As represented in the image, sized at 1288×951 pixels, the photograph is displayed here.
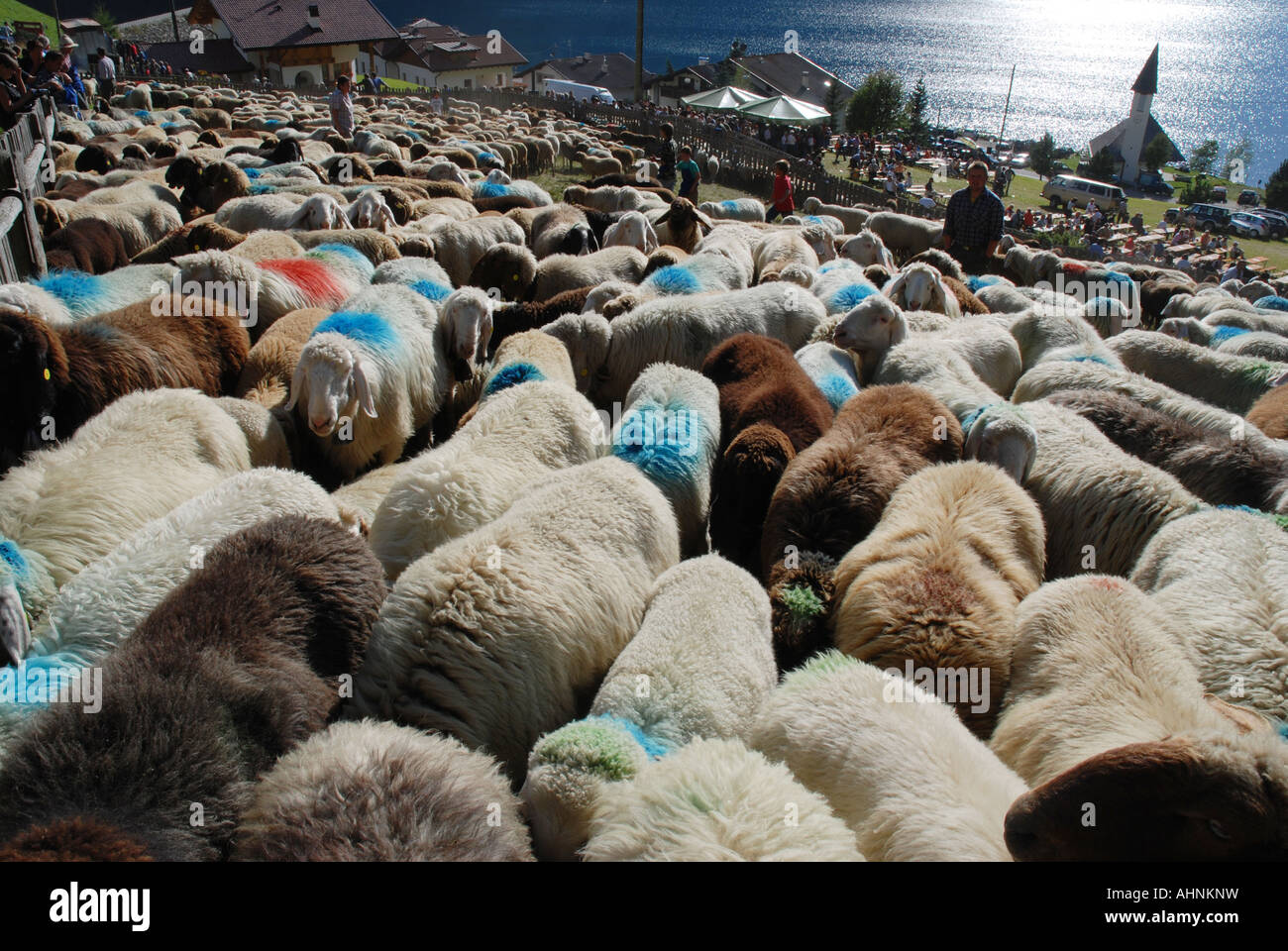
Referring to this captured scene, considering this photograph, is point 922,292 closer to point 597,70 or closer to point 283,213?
point 283,213

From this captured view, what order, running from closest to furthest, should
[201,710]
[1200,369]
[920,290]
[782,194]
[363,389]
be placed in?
[201,710]
[363,389]
[1200,369]
[920,290]
[782,194]

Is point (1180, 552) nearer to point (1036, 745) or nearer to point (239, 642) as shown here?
point (1036, 745)

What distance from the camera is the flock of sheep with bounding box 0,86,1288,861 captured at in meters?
2.16

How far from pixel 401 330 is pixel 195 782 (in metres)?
4.03

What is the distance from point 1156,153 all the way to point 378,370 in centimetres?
7733

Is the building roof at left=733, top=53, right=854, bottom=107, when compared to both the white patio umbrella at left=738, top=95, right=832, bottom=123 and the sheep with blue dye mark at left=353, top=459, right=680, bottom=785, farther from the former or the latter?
the sheep with blue dye mark at left=353, top=459, right=680, bottom=785

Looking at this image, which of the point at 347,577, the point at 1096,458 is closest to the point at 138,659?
the point at 347,577

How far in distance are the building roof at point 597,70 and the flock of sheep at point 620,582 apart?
66.5 metres

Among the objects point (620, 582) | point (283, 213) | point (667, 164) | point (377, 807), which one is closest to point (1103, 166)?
point (667, 164)

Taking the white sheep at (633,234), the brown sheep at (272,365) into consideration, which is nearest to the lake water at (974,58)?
the white sheep at (633,234)

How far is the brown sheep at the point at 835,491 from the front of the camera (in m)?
3.47

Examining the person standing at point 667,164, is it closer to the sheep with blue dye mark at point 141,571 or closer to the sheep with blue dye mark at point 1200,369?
the sheep with blue dye mark at point 1200,369

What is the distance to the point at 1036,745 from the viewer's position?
2.75 metres

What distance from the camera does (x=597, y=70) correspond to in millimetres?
67312
